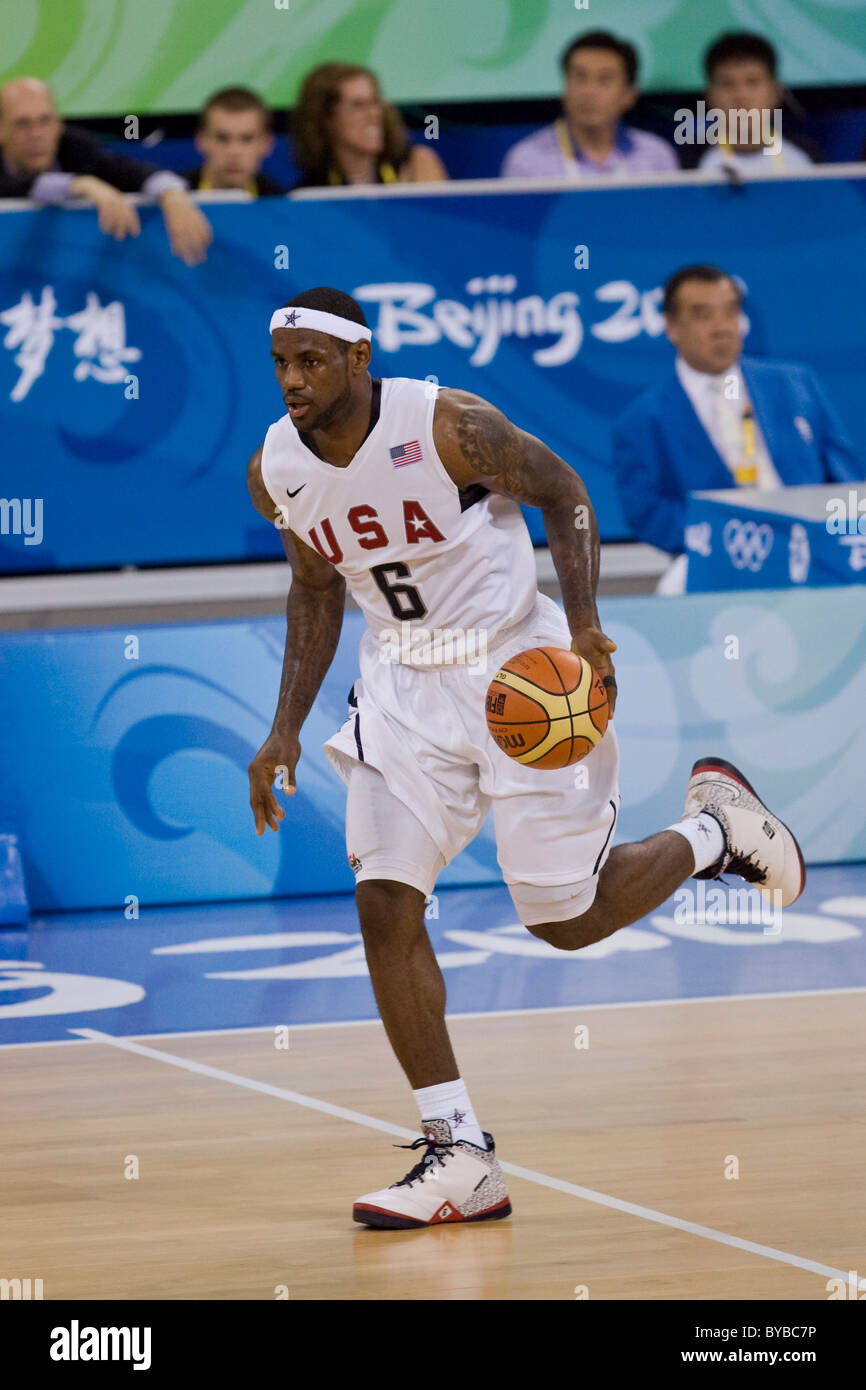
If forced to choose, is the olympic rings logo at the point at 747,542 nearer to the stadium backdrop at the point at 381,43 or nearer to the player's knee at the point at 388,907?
the stadium backdrop at the point at 381,43

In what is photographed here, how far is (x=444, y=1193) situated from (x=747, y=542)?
5448 millimetres

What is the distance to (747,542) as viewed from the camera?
9.56m

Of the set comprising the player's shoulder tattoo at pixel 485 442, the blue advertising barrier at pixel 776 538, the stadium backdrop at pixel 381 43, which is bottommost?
the player's shoulder tattoo at pixel 485 442

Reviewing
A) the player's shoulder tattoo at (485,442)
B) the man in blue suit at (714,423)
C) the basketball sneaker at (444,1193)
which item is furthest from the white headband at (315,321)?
the man in blue suit at (714,423)

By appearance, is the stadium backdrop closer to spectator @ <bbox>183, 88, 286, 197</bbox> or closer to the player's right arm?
spectator @ <bbox>183, 88, 286, 197</bbox>

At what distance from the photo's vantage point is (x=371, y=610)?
4.97 m

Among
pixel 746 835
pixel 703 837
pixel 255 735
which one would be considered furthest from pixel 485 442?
pixel 255 735

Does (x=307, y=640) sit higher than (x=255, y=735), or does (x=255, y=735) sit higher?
(x=255, y=735)

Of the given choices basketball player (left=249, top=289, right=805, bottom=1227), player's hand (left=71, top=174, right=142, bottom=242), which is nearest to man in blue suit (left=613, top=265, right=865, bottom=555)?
player's hand (left=71, top=174, right=142, bottom=242)

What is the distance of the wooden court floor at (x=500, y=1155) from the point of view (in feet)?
13.7

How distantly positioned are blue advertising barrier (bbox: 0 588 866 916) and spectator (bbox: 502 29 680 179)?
3.82 m

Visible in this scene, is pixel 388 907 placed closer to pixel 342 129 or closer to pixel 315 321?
pixel 315 321

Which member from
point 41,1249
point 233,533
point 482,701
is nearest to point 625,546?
point 233,533

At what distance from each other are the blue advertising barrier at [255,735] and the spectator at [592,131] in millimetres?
3819
